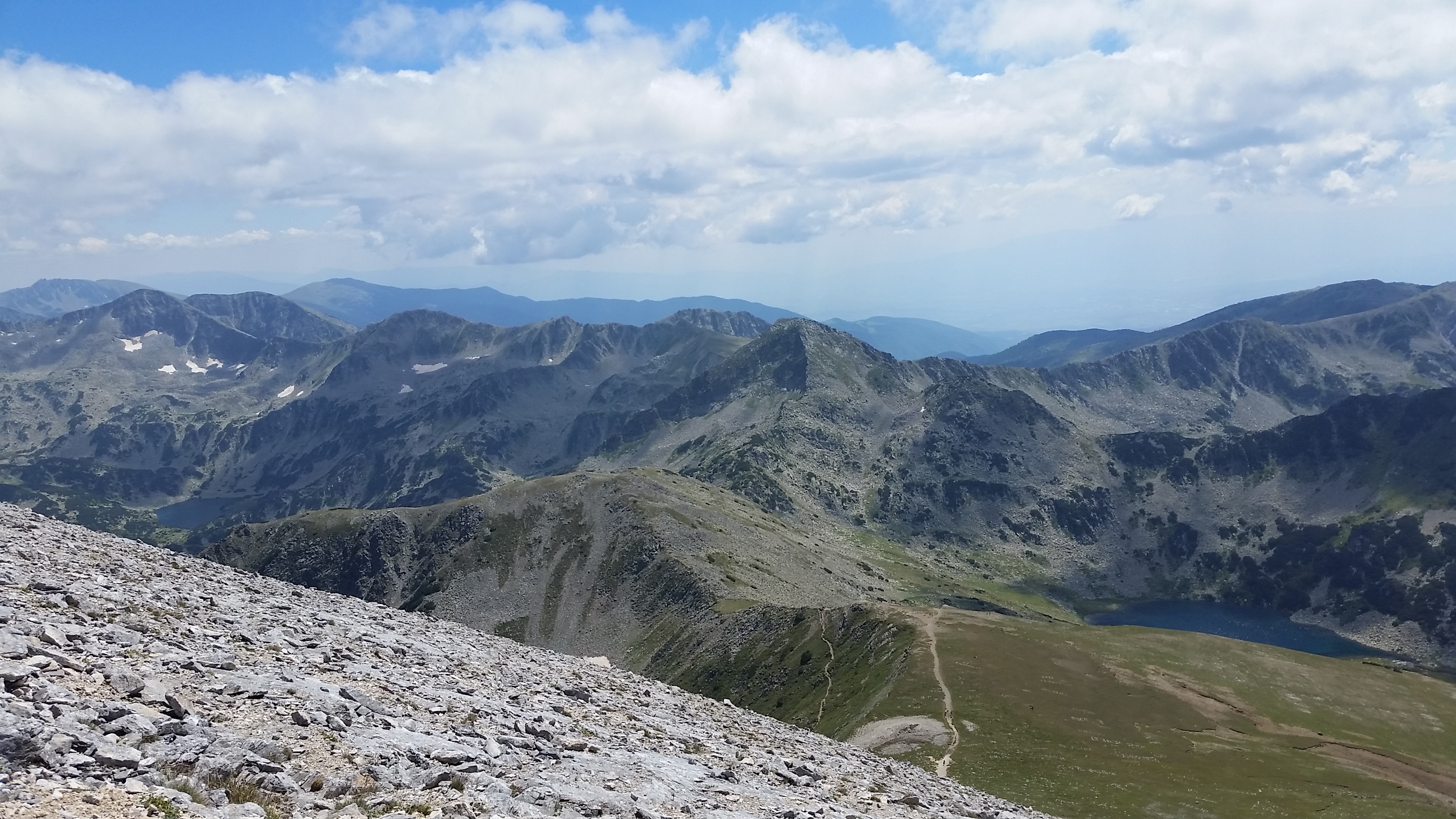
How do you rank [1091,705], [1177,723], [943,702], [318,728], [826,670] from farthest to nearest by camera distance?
[826,670] → [1091,705] → [1177,723] → [943,702] → [318,728]

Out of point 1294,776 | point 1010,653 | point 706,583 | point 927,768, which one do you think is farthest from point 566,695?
point 706,583

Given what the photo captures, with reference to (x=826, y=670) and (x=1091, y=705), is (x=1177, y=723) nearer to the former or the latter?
(x=1091, y=705)

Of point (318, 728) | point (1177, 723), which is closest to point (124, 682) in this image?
point (318, 728)

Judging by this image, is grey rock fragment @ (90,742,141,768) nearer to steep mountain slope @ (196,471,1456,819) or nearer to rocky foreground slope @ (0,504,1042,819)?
rocky foreground slope @ (0,504,1042,819)

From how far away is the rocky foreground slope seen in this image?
736 inches

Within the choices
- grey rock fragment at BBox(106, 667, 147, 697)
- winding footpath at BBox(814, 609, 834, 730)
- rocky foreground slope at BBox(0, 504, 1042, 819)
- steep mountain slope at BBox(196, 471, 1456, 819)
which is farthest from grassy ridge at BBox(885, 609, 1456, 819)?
grey rock fragment at BBox(106, 667, 147, 697)

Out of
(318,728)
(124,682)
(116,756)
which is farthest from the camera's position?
(318,728)

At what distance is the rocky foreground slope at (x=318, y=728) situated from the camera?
18688 millimetres

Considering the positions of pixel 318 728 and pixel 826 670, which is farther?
pixel 826 670

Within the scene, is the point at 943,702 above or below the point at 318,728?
below

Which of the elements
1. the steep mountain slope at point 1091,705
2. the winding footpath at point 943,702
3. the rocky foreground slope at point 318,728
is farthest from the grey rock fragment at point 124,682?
the steep mountain slope at point 1091,705

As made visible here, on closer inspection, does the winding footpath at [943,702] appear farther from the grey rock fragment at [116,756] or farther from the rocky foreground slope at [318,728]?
the grey rock fragment at [116,756]

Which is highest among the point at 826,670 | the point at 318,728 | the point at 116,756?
the point at 116,756

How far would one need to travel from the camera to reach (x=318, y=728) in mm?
24406
